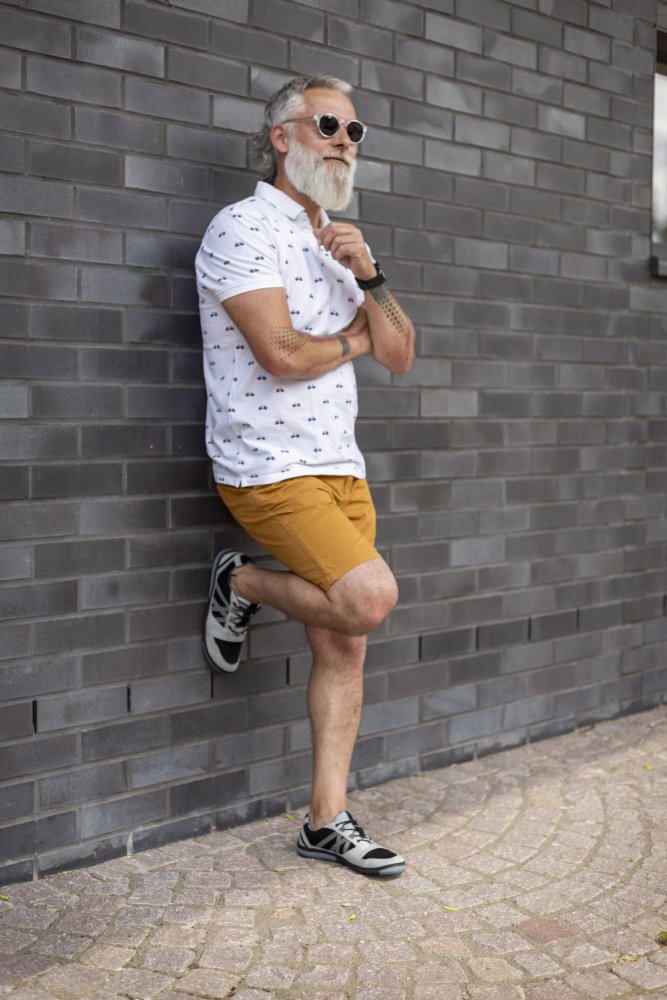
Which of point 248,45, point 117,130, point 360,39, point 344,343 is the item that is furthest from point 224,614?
point 360,39

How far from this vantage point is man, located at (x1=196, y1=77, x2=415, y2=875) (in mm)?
3387

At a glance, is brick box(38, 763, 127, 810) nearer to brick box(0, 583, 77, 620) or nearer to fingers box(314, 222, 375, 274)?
brick box(0, 583, 77, 620)

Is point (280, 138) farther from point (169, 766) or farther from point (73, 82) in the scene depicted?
point (169, 766)

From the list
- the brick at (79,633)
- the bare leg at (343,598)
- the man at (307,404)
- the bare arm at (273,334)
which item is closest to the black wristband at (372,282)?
the man at (307,404)

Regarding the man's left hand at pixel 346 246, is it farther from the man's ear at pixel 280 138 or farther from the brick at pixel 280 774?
the brick at pixel 280 774

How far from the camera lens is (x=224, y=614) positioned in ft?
12.1

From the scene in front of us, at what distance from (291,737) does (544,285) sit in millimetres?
2118

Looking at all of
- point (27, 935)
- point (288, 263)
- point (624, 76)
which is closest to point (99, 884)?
point (27, 935)

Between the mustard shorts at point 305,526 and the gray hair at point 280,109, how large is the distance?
1001 mm

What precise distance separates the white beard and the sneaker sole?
195cm

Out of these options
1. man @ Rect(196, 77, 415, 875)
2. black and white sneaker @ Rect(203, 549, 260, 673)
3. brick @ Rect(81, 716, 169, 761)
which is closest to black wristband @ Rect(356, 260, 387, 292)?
man @ Rect(196, 77, 415, 875)

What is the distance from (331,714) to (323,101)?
185cm

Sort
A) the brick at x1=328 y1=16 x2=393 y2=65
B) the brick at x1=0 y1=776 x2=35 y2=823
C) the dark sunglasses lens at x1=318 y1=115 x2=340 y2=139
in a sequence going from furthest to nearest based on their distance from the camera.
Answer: the brick at x1=328 y1=16 x2=393 y2=65 → the dark sunglasses lens at x1=318 y1=115 x2=340 y2=139 → the brick at x1=0 y1=776 x2=35 y2=823

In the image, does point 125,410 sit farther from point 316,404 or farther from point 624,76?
point 624,76
